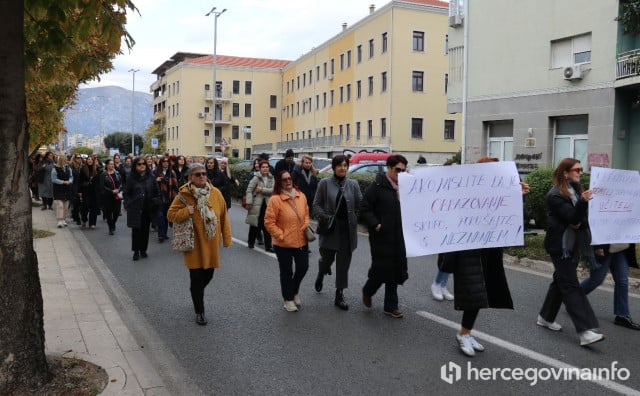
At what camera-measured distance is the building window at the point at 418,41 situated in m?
45.2

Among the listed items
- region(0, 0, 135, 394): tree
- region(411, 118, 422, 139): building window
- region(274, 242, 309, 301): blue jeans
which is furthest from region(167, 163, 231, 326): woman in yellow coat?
region(411, 118, 422, 139): building window

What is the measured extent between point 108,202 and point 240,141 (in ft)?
219

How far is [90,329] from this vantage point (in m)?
5.83

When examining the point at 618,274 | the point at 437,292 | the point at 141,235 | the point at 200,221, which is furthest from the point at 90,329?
the point at 618,274

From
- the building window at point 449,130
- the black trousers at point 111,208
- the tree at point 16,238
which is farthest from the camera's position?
the building window at point 449,130

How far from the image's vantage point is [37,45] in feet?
16.9

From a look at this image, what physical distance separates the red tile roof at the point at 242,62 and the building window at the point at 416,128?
121 ft

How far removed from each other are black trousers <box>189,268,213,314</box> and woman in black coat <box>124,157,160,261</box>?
14.7ft

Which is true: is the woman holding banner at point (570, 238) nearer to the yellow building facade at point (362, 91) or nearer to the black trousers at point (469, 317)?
the black trousers at point (469, 317)

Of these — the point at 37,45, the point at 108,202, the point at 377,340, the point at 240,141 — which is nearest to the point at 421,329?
the point at 377,340

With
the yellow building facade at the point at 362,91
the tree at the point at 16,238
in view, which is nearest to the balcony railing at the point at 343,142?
the yellow building facade at the point at 362,91

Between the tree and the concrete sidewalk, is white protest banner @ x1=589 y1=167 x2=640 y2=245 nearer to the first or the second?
the concrete sidewalk

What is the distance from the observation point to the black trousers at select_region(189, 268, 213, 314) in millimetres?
6262

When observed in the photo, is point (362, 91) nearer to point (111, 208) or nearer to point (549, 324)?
point (111, 208)
